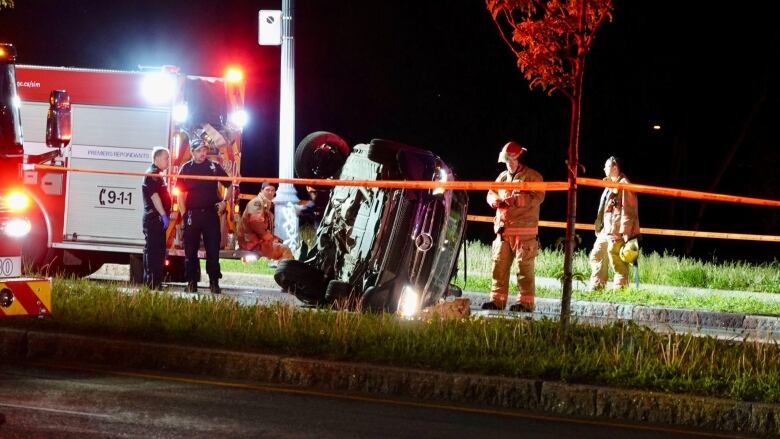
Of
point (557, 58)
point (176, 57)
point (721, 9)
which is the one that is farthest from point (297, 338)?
point (176, 57)

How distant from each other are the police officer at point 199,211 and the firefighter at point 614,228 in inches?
185

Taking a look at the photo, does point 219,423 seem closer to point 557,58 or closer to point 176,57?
point 557,58

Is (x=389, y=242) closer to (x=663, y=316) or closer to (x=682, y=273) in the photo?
(x=663, y=316)

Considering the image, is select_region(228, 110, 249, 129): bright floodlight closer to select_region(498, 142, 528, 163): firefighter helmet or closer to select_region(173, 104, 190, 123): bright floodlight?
select_region(173, 104, 190, 123): bright floodlight

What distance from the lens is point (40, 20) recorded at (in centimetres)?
3994

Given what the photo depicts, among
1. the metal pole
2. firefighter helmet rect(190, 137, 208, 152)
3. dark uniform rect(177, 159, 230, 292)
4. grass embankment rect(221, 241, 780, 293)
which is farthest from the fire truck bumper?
the metal pole

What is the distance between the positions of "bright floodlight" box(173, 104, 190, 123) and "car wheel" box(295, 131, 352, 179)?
8.60 ft

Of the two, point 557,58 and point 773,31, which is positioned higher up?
point 773,31

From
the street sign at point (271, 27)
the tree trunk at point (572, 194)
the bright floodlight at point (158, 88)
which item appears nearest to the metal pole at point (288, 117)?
the street sign at point (271, 27)

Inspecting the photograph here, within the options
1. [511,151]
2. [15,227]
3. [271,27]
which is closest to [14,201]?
[15,227]

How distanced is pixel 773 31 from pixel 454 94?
973cm

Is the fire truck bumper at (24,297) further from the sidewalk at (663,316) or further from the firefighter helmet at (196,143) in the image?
the firefighter helmet at (196,143)

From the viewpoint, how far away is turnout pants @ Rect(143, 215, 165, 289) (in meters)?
14.4

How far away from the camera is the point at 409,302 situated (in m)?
12.0
